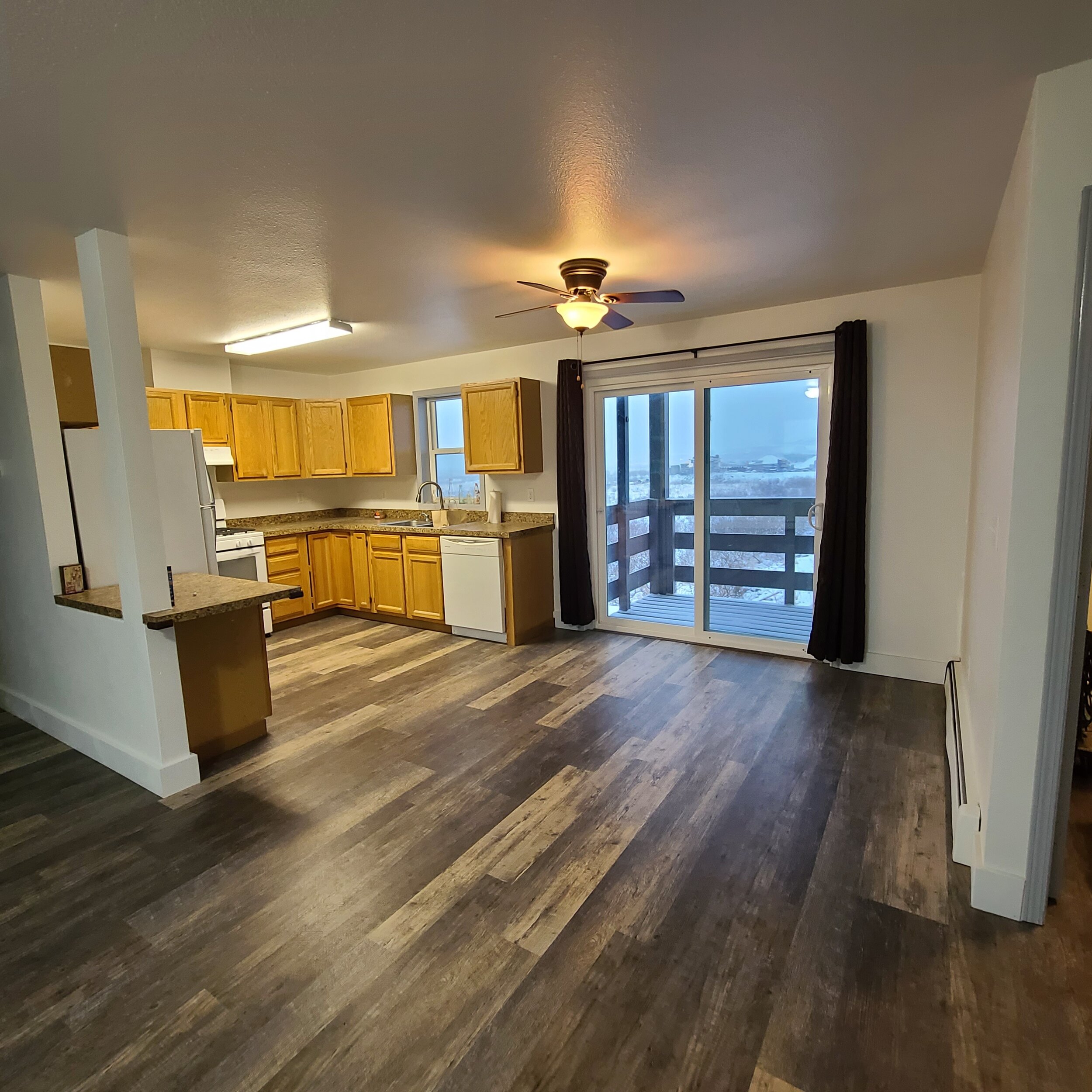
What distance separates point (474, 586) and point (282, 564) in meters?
1.96

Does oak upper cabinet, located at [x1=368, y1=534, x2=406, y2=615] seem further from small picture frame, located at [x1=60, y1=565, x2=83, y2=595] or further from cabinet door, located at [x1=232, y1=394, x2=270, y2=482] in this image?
small picture frame, located at [x1=60, y1=565, x2=83, y2=595]

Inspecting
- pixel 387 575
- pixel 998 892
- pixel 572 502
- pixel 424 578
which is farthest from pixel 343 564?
pixel 998 892

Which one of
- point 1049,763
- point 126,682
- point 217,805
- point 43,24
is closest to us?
point 43,24

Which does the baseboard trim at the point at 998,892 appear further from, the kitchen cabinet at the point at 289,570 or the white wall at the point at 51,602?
the kitchen cabinet at the point at 289,570

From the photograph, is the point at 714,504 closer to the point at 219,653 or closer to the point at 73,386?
the point at 219,653

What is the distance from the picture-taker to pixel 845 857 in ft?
7.48

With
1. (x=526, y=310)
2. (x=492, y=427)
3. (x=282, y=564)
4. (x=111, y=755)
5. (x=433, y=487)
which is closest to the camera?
(x=111, y=755)

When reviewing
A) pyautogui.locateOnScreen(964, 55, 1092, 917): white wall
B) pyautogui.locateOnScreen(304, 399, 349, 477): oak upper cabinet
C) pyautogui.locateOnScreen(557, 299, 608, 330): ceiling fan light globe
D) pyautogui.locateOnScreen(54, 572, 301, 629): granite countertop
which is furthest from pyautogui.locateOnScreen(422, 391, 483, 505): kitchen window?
pyautogui.locateOnScreen(964, 55, 1092, 917): white wall

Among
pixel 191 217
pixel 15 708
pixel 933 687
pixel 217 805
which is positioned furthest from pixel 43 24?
pixel 933 687

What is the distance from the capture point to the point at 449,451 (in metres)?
6.09

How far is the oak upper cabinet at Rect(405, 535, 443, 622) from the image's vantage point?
17.6 feet

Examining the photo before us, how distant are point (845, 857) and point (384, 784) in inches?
77.8

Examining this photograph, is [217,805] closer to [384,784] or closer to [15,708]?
[384,784]

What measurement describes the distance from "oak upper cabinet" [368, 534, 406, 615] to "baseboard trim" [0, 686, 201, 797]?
105 inches
